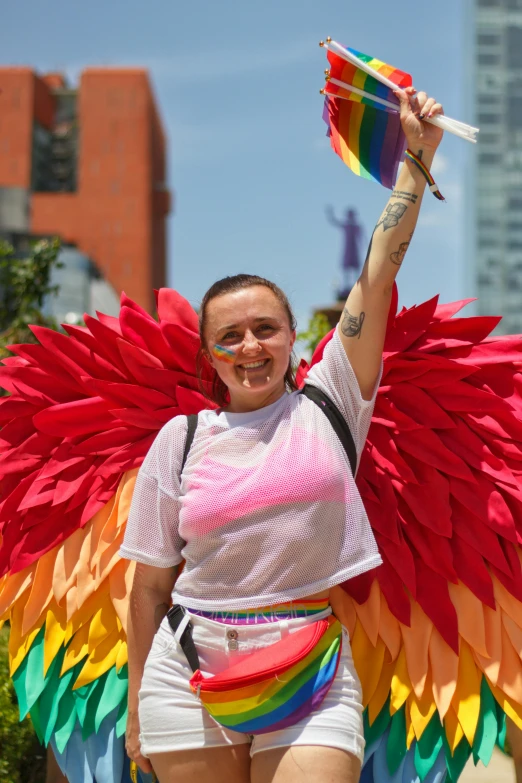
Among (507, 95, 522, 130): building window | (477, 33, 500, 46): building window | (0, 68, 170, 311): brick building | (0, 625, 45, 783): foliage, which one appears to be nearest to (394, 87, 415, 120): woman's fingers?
(0, 625, 45, 783): foliage

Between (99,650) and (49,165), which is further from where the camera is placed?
(49,165)

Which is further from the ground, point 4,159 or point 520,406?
point 4,159

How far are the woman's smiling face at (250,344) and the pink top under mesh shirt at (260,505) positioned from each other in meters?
0.05

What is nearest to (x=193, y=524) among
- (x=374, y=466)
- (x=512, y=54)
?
(x=374, y=466)

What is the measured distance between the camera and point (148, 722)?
69.4 inches

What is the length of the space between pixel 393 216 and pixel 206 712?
108cm

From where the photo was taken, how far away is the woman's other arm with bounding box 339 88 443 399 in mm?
1851

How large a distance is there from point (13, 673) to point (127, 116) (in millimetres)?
50146

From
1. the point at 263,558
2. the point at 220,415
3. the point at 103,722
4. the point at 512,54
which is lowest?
the point at 103,722

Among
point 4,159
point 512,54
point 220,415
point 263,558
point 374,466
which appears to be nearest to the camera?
point 263,558

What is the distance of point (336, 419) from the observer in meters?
1.83

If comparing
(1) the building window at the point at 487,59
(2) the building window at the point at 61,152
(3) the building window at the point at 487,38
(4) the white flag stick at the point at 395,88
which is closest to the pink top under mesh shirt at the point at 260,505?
(4) the white flag stick at the point at 395,88

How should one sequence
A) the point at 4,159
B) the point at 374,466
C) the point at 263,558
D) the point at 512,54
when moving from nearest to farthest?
the point at 263,558 → the point at 374,466 → the point at 4,159 → the point at 512,54

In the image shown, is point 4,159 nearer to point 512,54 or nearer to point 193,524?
point 193,524
